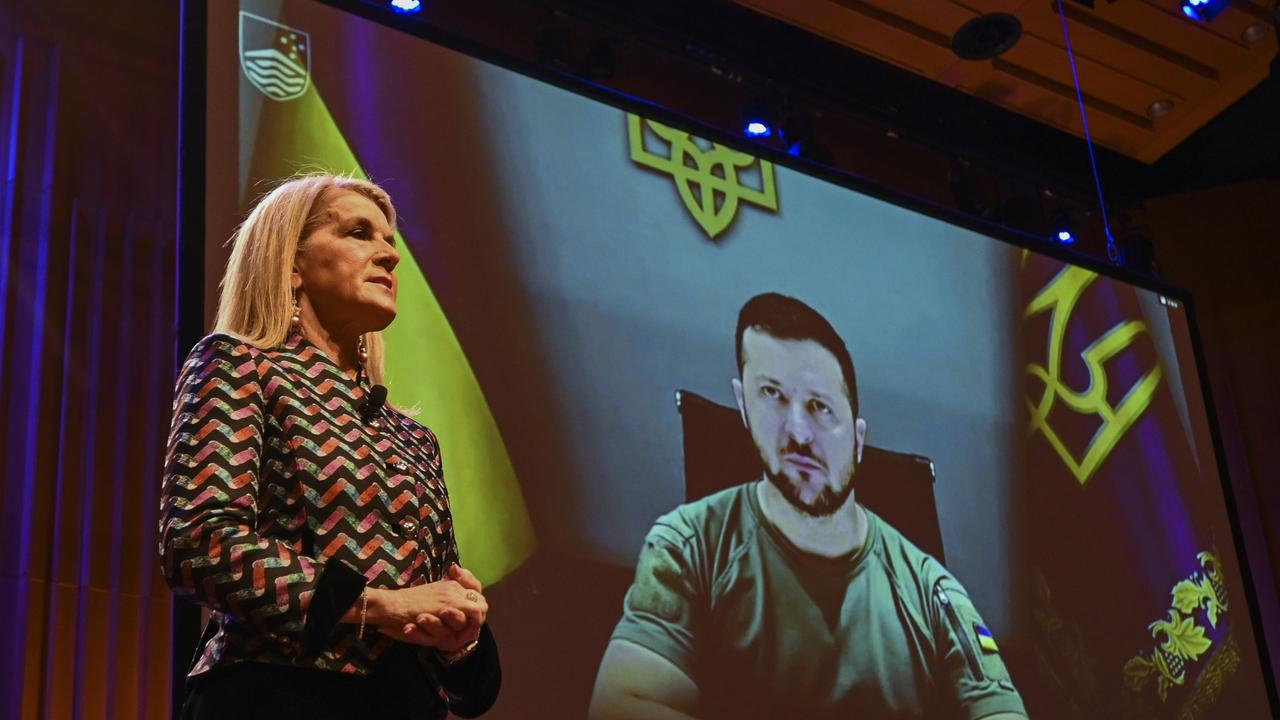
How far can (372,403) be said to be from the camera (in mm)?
1348

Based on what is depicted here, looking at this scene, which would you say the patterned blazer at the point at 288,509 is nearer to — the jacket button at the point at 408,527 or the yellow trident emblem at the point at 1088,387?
the jacket button at the point at 408,527

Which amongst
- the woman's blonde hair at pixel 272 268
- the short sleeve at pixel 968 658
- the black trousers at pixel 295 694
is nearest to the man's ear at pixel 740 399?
the short sleeve at pixel 968 658

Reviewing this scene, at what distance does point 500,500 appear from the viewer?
250 centimetres

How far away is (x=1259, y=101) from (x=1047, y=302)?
1.75 meters

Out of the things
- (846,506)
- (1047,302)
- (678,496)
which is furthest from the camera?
(1047,302)

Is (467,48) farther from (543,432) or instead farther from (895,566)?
(895,566)

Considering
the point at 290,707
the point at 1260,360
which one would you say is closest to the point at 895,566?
the point at 290,707

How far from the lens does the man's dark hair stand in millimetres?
3098

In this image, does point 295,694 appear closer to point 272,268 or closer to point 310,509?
point 310,509

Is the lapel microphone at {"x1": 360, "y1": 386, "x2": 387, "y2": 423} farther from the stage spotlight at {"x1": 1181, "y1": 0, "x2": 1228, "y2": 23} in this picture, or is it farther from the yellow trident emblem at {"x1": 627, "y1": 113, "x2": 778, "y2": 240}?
the stage spotlight at {"x1": 1181, "y1": 0, "x2": 1228, "y2": 23}

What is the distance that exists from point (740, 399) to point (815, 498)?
283 mm

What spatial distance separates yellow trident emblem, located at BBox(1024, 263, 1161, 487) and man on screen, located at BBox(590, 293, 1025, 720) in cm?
66

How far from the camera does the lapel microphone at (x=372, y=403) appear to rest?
1.34 metres

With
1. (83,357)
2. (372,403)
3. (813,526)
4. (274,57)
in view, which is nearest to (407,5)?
(274,57)
